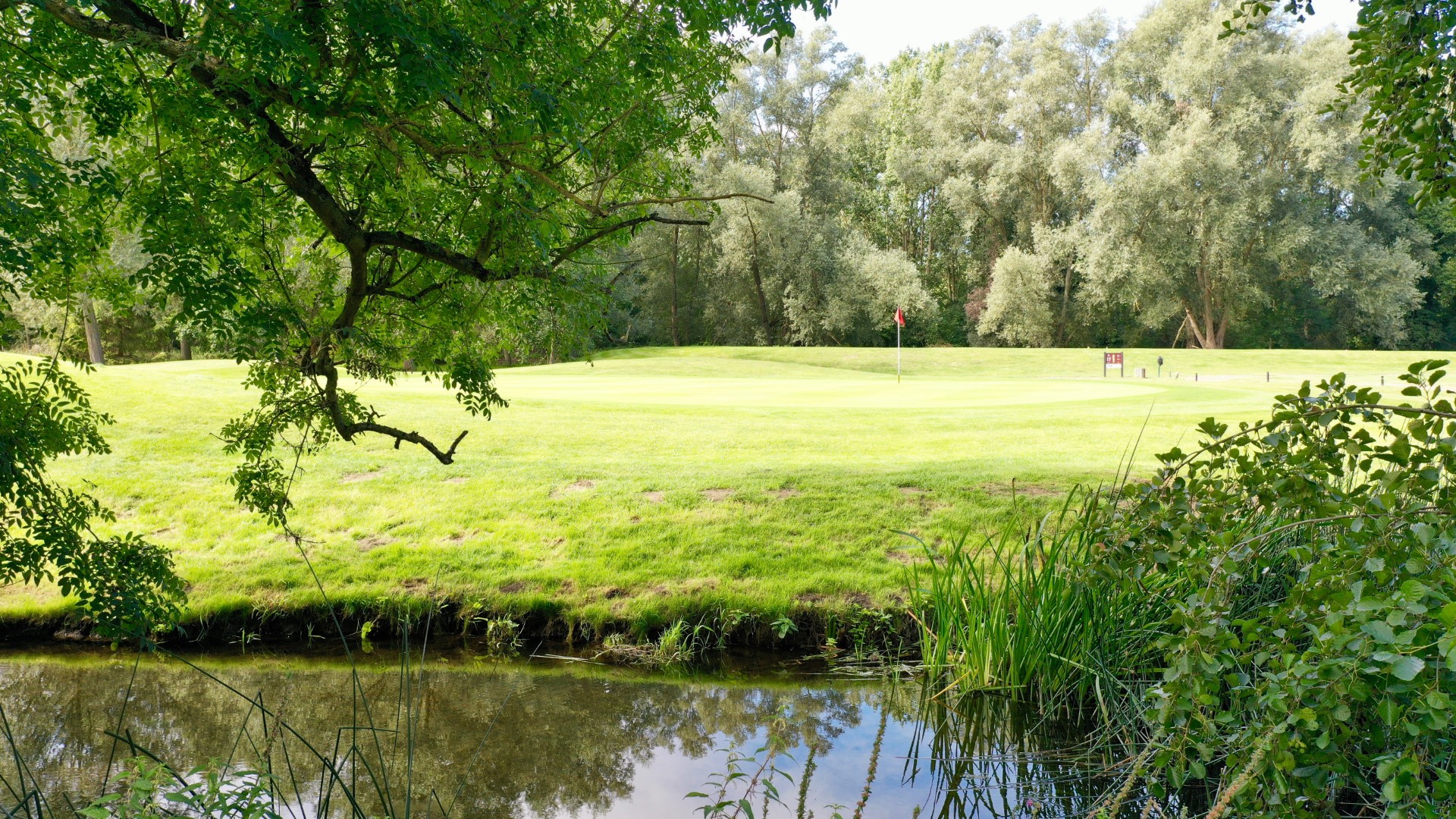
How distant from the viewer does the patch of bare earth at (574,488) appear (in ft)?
29.6

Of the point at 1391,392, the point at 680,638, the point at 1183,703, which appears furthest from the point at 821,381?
the point at 1183,703

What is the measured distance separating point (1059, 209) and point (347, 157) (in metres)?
42.2

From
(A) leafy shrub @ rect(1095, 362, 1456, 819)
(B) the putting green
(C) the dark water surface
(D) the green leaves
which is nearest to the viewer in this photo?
(A) leafy shrub @ rect(1095, 362, 1456, 819)

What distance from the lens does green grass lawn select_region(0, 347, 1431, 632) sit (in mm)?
7074

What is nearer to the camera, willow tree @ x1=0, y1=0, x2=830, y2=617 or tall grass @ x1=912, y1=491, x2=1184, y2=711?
willow tree @ x1=0, y1=0, x2=830, y2=617

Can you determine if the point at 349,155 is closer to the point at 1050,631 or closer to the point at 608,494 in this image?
the point at 1050,631

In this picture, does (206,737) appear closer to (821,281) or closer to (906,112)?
(821,281)

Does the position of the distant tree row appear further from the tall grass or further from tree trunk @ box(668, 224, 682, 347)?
the tall grass

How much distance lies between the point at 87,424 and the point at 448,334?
189cm

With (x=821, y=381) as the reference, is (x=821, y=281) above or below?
above

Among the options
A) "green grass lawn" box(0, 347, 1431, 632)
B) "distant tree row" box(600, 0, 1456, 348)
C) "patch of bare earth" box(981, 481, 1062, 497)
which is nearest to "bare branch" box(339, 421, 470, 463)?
"green grass lawn" box(0, 347, 1431, 632)

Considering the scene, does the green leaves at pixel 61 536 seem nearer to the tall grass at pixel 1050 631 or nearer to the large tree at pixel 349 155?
the large tree at pixel 349 155

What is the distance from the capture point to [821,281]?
39.9 m

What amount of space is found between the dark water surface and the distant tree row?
91.8 feet
